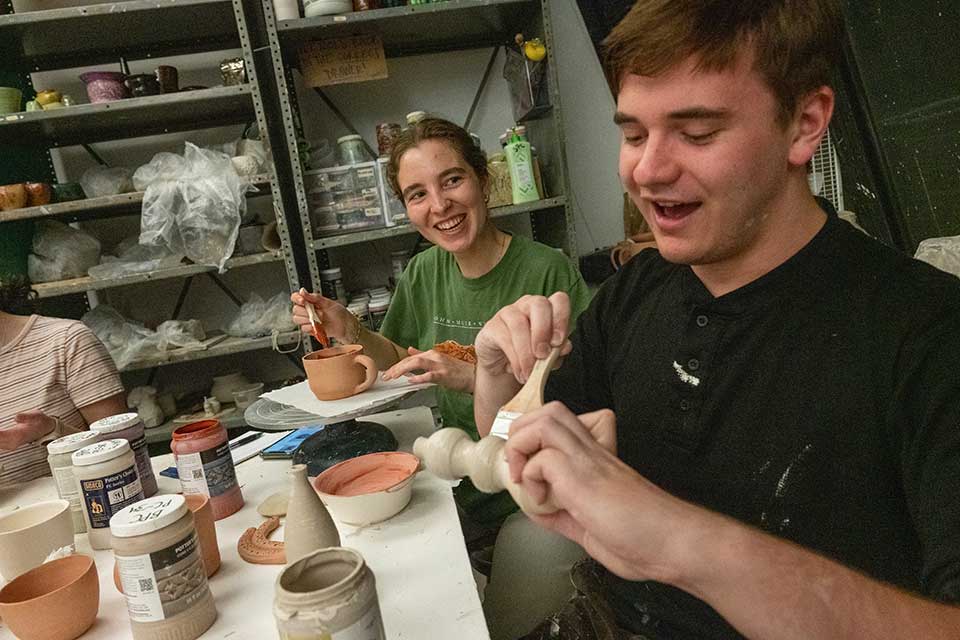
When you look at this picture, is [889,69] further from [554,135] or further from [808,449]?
[808,449]

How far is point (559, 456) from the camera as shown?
636mm

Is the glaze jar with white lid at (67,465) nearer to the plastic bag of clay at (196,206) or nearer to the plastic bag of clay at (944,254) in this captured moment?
the plastic bag of clay at (196,206)

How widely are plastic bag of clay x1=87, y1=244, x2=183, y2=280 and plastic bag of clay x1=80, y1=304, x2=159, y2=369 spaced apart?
9.4 inches

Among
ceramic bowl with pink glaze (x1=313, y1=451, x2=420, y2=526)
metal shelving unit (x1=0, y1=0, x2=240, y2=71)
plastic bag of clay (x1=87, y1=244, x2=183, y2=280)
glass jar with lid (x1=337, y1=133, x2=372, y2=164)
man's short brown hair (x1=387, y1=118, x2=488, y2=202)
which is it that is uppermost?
metal shelving unit (x1=0, y1=0, x2=240, y2=71)

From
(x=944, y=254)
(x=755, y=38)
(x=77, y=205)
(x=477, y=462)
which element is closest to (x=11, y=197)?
(x=77, y=205)

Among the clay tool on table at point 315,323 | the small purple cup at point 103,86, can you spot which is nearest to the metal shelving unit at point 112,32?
the small purple cup at point 103,86

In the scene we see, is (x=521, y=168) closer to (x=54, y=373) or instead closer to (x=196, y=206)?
(x=196, y=206)

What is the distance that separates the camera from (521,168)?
268cm

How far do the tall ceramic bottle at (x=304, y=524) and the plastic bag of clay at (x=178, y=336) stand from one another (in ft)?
6.59

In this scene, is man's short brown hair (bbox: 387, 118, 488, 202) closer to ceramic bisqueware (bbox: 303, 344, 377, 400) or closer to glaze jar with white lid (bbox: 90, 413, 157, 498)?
ceramic bisqueware (bbox: 303, 344, 377, 400)

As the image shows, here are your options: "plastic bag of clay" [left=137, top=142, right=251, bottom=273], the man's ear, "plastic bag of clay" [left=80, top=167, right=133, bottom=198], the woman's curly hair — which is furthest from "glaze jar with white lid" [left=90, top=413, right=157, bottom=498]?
"plastic bag of clay" [left=80, top=167, right=133, bottom=198]

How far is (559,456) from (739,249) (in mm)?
516

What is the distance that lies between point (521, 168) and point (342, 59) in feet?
3.13

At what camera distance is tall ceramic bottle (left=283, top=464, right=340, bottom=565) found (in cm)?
93
